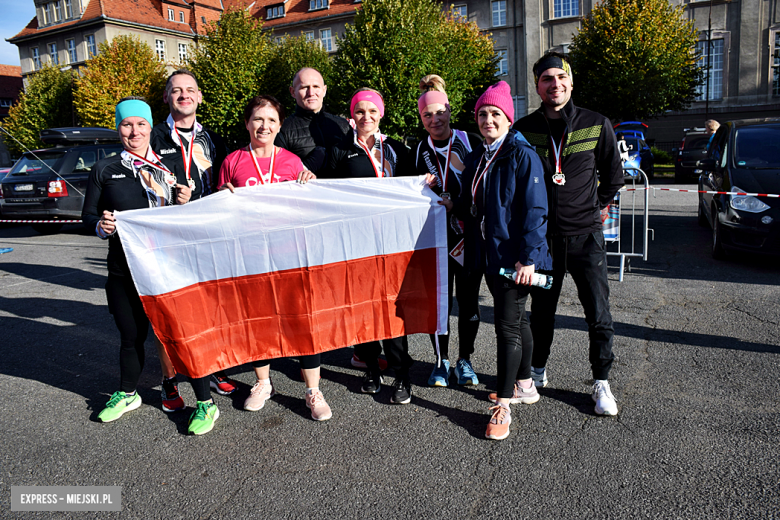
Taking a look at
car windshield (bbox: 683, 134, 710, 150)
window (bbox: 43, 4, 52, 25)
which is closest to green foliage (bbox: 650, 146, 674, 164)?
car windshield (bbox: 683, 134, 710, 150)

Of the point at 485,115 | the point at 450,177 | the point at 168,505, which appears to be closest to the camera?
the point at 168,505

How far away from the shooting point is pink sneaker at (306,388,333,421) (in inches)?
141

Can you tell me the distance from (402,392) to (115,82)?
37.6m

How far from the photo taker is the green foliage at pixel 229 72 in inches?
1182

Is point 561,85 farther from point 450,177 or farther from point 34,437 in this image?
point 34,437

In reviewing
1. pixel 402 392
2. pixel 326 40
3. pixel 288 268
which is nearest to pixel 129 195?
pixel 288 268

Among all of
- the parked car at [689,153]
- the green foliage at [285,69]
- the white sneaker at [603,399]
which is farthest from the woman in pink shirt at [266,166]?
the green foliage at [285,69]

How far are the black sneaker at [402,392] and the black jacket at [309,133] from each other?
1721 millimetres

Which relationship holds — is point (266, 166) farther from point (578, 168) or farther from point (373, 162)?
point (578, 168)

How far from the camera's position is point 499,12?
1626 inches

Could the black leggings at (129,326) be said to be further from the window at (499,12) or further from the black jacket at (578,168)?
the window at (499,12)

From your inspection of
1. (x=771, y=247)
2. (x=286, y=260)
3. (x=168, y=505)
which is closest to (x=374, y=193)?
(x=286, y=260)

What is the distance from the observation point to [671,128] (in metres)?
37.0

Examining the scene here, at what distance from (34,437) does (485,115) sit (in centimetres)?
345
